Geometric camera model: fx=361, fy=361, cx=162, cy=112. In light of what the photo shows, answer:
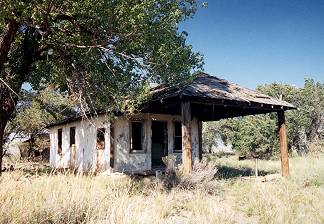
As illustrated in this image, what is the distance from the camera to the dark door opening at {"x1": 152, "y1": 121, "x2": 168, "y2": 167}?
1789 centimetres

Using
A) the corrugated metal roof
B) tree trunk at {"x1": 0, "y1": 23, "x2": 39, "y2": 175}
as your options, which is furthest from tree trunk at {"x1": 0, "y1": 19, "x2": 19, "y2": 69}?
the corrugated metal roof

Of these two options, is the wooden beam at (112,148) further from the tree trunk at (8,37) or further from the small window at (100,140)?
the tree trunk at (8,37)

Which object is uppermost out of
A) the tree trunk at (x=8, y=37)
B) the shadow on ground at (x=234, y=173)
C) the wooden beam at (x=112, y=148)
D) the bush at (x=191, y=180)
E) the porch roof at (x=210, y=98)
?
the tree trunk at (x=8, y=37)

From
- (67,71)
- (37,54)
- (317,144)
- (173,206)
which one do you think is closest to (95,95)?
(67,71)

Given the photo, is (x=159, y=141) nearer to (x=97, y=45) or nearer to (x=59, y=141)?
(x=59, y=141)

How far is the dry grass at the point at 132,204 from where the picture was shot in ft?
20.5

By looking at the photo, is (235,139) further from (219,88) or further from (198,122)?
(219,88)

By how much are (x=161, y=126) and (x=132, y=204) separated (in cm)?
1124

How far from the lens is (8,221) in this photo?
→ 18.2 ft

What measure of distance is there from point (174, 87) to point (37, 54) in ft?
16.9

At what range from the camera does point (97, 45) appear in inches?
377

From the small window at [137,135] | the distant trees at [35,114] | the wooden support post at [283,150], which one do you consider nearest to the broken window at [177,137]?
the small window at [137,135]

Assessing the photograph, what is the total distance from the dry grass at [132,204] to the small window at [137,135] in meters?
5.72

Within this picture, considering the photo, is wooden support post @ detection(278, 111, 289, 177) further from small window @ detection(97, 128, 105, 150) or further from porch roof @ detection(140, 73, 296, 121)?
small window @ detection(97, 128, 105, 150)
